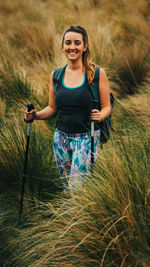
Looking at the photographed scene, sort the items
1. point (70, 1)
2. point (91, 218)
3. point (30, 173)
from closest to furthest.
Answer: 1. point (91, 218)
2. point (30, 173)
3. point (70, 1)

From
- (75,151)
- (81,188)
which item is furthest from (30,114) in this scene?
(81,188)

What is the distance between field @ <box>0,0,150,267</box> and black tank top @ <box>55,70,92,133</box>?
33 cm

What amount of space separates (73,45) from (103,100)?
0.56 metres

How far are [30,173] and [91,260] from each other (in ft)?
4.46

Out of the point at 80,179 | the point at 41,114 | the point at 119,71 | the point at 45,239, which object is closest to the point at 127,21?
the point at 119,71

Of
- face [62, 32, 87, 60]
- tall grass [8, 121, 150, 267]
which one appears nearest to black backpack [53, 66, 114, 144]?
face [62, 32, 87, 60]

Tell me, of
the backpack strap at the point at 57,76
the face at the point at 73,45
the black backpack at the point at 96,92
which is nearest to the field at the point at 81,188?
the black backpack at the point at 96,92

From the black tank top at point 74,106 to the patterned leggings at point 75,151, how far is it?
2.6 inches

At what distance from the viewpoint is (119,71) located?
18.9ft

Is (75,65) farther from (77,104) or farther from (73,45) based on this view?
(77,104)

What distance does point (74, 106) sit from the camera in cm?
255

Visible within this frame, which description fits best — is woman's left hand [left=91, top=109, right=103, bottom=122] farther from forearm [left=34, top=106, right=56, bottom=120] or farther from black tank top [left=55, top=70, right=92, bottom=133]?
forearm [left=34, top=106, right=56, bottom=120]

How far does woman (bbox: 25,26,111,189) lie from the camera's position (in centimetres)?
250

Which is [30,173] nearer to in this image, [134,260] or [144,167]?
[144,167]
